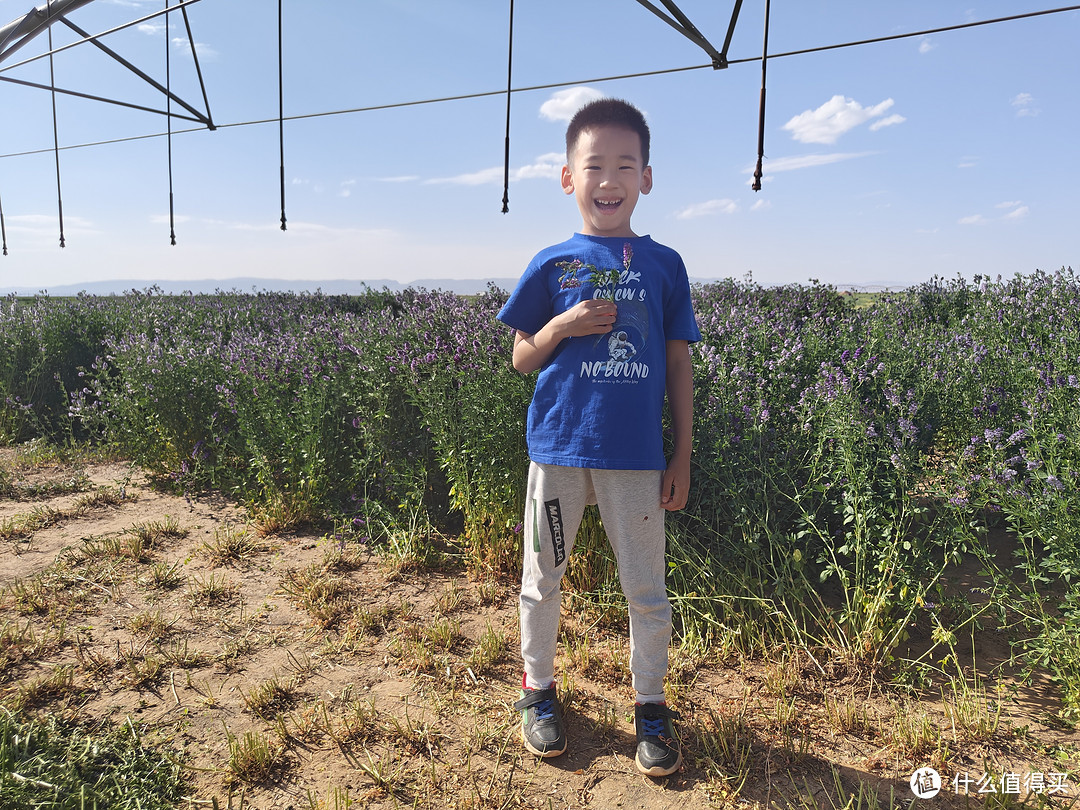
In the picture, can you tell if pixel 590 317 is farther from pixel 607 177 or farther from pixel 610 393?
pixel 607 177

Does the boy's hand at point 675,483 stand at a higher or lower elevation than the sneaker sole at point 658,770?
higher

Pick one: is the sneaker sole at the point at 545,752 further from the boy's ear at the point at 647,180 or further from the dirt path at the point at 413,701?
the boy's ear at the point at 647,180

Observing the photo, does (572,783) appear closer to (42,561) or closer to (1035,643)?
(1035,643)

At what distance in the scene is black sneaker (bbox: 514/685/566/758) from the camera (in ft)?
7.88

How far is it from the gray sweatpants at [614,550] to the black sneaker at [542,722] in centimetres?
11

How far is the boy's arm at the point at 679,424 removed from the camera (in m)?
2.27

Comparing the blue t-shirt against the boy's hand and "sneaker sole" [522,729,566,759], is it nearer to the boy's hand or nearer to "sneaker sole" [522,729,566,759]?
the boy's hand

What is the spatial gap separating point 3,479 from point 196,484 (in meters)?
1.89

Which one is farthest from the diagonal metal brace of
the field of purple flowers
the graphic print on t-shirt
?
the graphic print on t-shirt

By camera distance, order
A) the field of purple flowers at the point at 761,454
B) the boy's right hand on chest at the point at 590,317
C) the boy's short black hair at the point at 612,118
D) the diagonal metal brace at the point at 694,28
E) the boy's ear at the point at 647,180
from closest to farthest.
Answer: the boy's right hand on chest at the point at 590,317, the boy's short black hair at the point at 612,118, the boy's ear at the point at 647,180, the field of purple flowers at the point at 761,454, the diagonal metal brace at the point at 694,28

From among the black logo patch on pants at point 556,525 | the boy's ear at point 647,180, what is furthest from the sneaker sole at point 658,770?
the boy's ear at point 647,180

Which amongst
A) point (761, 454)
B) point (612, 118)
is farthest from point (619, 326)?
point (761, 454)

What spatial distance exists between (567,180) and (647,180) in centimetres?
29

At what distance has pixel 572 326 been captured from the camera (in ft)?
7.11
